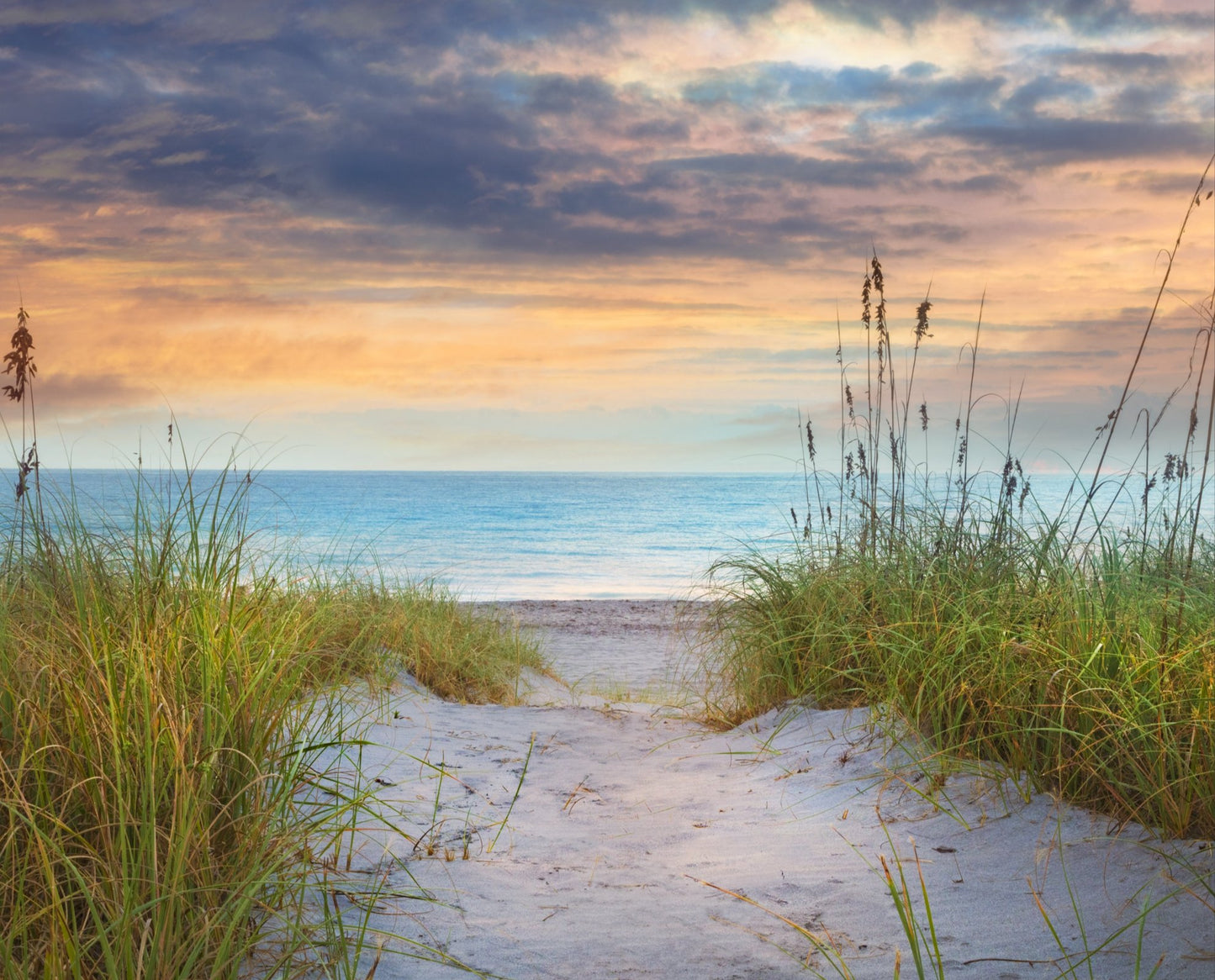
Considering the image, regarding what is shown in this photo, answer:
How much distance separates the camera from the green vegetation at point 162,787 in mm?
1971

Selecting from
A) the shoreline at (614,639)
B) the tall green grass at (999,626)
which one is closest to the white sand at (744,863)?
the tall green grass at (999,626)

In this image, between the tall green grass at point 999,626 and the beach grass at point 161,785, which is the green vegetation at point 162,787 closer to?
the beach grass at point 161,785

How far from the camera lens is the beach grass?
197 cm

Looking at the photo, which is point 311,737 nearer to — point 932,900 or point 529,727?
point 932,900

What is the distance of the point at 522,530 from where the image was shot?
3095 centimetres

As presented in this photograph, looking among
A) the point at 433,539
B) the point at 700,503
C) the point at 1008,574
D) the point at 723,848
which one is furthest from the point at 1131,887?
the point at 700,503

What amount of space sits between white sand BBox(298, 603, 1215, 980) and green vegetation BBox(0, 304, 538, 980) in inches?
11.6

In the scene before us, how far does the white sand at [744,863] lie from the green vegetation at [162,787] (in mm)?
295

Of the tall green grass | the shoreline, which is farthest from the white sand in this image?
the shoreline

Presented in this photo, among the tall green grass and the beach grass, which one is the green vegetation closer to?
the beach grass

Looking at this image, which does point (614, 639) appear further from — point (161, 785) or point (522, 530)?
point (522, 530)

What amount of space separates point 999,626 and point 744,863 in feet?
4.55

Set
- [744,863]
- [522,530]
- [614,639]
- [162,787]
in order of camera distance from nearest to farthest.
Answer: [162,787] < [744,863] < [614,639] < [522,530]

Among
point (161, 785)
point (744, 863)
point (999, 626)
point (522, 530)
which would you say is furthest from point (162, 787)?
point (522, 530)
